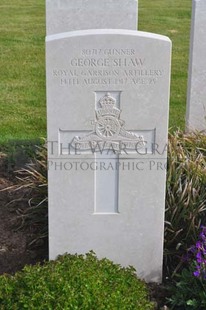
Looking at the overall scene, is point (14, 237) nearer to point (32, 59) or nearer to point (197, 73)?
point (197, 73)

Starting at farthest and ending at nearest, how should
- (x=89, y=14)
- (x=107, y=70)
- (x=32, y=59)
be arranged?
(x=32, y=59)
(x=89, y=14)
(x=107, y=70)

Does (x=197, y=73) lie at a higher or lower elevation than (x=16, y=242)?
higher

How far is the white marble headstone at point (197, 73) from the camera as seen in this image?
610 centimetres

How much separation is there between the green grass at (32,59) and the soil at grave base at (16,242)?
1.62 meters

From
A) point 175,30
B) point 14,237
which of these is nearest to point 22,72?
point 175,30

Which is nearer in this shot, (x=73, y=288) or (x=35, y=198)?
(x=73, y=288)

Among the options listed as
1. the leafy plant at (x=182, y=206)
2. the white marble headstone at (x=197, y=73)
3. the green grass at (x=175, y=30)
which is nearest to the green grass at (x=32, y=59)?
the green grass at (x=175, y=30)

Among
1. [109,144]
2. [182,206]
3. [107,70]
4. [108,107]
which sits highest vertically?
[107,70]

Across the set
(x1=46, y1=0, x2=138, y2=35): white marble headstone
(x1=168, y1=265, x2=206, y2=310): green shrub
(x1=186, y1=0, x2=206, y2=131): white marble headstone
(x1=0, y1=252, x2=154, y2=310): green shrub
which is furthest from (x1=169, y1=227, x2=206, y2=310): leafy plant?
(x1=46, y1=0, x2=138, y2=35): white marble headstone

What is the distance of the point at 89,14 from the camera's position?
6.16 metres

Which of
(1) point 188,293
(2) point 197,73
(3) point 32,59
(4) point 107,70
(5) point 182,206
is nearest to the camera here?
(4) point 107,70

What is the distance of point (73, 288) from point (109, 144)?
0.95 metres

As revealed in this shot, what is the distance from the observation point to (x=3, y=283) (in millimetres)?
3740

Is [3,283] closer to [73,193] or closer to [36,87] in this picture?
[73,193]
